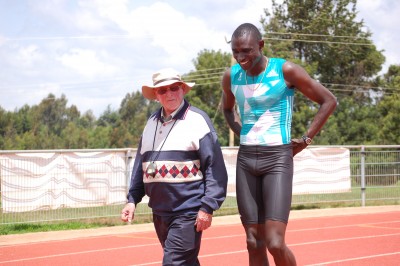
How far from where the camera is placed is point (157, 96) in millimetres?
5629

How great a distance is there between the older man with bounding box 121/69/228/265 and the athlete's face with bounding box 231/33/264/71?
506 mm

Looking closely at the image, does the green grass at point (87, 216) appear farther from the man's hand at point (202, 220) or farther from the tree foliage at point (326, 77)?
the tree foliage at point (326, 77)

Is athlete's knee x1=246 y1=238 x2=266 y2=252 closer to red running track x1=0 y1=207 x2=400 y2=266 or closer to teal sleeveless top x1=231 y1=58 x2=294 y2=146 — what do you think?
teal sleeveless top x1=231 y1=58 x2=294 y2=146

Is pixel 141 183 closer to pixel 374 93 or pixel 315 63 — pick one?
pixel 315 63

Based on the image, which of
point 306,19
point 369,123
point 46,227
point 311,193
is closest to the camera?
point 46,227

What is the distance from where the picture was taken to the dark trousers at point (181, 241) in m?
5.25

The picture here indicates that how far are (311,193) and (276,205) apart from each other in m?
13.3

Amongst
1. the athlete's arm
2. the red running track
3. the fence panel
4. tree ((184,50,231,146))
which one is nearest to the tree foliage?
tree ((184,50,231,146))

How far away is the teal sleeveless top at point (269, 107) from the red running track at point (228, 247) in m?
4.26

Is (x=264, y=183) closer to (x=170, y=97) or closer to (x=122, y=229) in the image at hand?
(x=170, y=97)

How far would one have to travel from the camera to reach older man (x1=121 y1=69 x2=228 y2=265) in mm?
5289

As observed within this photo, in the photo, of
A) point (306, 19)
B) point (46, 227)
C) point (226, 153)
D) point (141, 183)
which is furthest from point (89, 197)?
point (306, 19)

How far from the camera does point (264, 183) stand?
5711 mm

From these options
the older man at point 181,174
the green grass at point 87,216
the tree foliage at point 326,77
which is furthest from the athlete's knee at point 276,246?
the tree foliage at point 326,77
